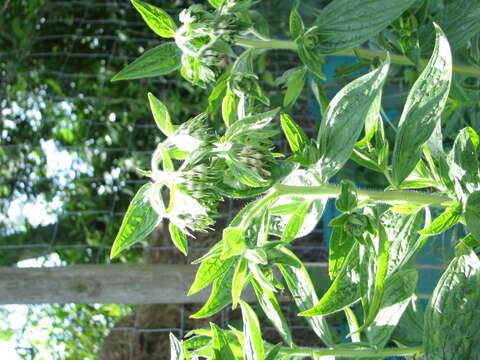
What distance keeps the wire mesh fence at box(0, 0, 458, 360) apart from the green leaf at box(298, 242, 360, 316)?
4.56ft

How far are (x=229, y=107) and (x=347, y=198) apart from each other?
0.68 ft

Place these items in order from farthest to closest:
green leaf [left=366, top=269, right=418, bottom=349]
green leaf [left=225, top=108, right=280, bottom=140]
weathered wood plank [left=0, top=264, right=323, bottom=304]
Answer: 1. weathered wood plank [left=0, top=264, right=323, bottom=304]
2. green leaf [left=366, top=269, right=418, bottom=349]
3. green leaf [left=225, top=108, right=280, bottom=140]

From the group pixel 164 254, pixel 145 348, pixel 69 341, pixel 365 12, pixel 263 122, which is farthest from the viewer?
pixel 69 341

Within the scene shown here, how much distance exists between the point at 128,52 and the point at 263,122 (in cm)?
185

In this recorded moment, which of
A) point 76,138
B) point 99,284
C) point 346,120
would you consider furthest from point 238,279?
point 76,138

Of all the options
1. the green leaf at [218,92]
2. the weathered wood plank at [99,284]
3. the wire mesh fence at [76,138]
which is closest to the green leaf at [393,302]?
the green leaf at [218,92]

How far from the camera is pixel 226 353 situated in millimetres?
478

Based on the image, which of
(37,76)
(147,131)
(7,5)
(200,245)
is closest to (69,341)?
(200,245)

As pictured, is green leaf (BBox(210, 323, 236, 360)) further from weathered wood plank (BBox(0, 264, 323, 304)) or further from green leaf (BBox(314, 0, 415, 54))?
weathered wood plank (BBox(0, 264, 323, 304))

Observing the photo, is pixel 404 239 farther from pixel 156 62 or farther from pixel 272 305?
pixel 156 62

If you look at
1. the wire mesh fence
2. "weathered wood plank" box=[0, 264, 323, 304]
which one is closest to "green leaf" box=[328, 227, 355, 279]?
"weathered wood plank" box=[0, 264, 323, 304]

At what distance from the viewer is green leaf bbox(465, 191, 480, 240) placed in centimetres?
46

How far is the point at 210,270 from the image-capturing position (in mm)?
489

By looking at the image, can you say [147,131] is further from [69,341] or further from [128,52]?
[69,341]
